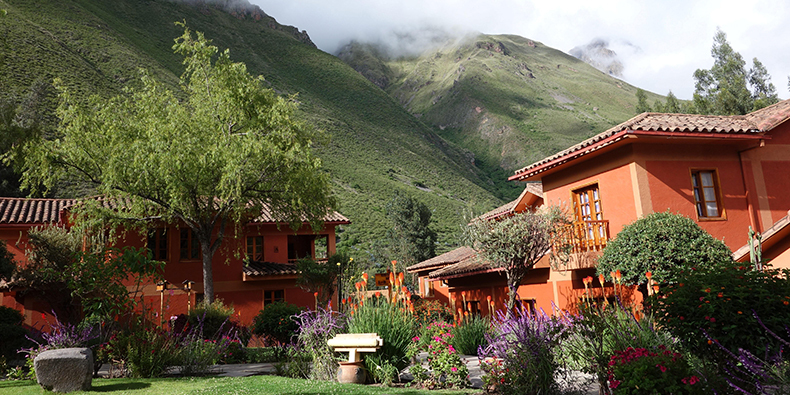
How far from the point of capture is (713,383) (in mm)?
4875

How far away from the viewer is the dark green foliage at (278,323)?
12484 mm

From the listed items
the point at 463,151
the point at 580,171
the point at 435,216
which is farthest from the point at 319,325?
the point at 463,151

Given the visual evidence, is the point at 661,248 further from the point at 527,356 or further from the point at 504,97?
the point at 504,97

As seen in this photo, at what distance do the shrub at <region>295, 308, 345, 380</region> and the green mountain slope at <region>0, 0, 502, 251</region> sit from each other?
1213 cm

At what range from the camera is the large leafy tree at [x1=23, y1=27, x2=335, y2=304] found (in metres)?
16.1

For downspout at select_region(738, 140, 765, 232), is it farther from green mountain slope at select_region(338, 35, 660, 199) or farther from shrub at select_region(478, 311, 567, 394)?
green mountain slope at select_region(338, 35, 660, 199)

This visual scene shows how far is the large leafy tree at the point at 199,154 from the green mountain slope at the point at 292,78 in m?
3.03

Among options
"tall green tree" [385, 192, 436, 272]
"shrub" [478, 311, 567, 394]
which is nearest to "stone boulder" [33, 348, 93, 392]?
"shrub" [478, 311, 567, 394]

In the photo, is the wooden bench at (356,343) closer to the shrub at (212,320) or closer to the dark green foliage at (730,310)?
the dark green foliage at (730,310)

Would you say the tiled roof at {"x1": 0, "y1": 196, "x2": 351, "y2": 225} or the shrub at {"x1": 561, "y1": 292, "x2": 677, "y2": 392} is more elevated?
the tiled roof at {"x1": 0, "y1": 196, "x2": 351, "y2": 225}

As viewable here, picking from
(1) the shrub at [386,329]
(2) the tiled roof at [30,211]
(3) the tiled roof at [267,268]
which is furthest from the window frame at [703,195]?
(2) the tiled roof at [30,211]

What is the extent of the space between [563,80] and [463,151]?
43575 millimetres

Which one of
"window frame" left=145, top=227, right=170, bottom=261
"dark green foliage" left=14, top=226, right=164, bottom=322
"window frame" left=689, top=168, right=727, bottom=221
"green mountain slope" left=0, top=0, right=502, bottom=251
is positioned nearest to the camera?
"dark green foliage" left=14, top=226, right=164, bottom=322

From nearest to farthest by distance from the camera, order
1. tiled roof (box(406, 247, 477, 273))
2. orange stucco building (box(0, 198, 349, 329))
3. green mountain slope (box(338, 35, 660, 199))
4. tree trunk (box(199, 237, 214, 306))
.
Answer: tree trunk (box(199, 237, 214, 306))
orange stucco building (box(0, 198, 349, 329))
tiled roof (box(406, 247, 477, 273))
green mountain slope (box(338, 35, 660, 199))
